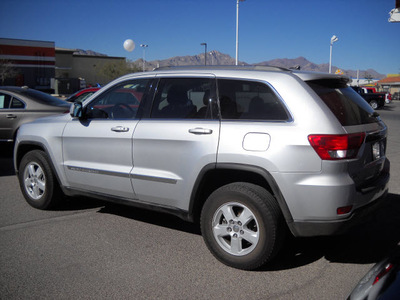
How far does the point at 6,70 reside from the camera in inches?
2019

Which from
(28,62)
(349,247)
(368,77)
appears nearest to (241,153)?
(349,247)

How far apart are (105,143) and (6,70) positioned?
52412 mm

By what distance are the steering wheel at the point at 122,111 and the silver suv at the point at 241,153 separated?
2 cm

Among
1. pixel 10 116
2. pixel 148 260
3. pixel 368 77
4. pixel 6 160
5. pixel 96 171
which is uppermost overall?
pixel 368 77

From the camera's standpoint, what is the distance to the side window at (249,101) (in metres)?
3.79

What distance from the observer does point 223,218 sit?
4004 mm

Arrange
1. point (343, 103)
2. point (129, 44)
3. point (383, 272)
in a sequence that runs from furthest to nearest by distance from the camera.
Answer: point (129, 44)
point (343, 103)
point (383, 272)

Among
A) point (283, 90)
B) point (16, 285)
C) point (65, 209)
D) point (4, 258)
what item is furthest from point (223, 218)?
point (65, 209)

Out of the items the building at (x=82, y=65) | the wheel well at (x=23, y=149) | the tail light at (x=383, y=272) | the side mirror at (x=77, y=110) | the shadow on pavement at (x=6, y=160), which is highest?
the building at (x=82, y=65)

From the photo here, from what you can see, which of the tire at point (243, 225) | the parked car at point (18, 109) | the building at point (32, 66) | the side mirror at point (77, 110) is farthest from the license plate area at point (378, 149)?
the building at point (32, 66)

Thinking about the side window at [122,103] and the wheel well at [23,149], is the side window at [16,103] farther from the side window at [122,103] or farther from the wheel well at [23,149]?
the side window at [122,103]

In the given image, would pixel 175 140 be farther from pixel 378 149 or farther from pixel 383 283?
pixel 383 283

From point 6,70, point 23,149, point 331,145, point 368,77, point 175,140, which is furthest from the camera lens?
point 368,77

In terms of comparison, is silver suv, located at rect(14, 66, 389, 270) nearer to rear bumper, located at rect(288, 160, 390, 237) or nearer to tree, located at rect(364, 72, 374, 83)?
rear bumper, located at rect(288, 160, 390, 237)
